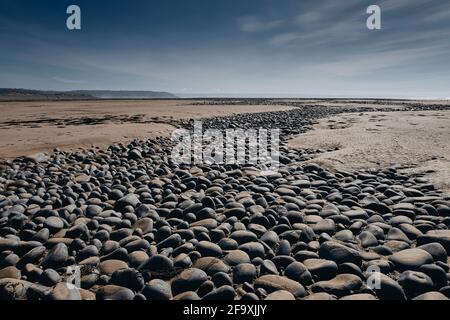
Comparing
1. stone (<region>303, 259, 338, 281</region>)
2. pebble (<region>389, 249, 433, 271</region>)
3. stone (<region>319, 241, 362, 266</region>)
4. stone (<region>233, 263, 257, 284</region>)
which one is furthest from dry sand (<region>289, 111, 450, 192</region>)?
stone (<region>233, 263, 257, 284</region>)

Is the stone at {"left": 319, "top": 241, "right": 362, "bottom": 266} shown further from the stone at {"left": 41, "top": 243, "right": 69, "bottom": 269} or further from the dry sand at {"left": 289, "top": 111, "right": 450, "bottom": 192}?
the dry sand at {"left": 289, "top": 111, "right": 450, "bottom": 192}

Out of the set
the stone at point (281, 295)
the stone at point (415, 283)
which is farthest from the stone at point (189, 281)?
the stone at point (415, 283)

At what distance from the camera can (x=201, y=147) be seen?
408 inches

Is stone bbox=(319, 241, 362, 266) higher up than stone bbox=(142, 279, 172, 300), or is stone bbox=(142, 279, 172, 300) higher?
stone bbox=(319, 241, 362, 266)

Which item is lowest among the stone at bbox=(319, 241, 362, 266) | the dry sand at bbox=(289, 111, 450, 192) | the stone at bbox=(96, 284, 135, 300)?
the stone at bbox=(96, 284, 135, 300)

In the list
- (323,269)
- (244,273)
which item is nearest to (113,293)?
(244,273)

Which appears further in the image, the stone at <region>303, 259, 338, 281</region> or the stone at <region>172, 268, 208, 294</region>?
the stone at <region>303, 259, 338, 281</region>

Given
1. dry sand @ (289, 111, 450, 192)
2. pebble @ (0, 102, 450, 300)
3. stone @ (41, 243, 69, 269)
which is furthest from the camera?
dry sand @ (289, 111, 450, 192)

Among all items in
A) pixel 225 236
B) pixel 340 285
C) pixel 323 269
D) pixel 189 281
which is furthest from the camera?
pixel 225 236

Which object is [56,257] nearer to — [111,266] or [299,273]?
[111,266]

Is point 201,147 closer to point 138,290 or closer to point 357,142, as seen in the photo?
point 357,142

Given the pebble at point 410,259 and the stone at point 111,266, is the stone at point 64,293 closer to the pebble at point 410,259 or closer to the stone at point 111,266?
the stone at point 111,266
